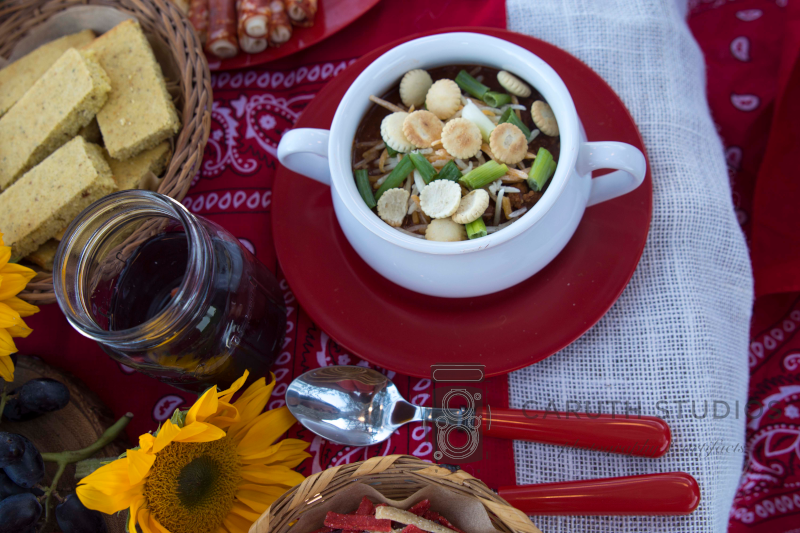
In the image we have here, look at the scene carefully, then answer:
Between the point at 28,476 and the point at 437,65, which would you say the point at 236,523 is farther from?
the point at 437,65

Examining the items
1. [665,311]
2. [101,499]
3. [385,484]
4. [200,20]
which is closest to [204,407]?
[101,499]

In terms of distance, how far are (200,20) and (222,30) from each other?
0.32 feet

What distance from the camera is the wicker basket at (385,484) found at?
28.7 inches

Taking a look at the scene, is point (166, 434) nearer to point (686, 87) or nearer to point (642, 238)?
point (642, 238)

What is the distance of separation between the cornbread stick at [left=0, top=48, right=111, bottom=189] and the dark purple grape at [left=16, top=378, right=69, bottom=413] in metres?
0.44

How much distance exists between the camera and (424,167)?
0.85 metres

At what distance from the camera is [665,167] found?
1.05 m

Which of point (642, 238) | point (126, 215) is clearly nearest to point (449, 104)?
point (642, 238)

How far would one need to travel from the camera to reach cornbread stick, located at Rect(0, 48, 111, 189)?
41.9 inches

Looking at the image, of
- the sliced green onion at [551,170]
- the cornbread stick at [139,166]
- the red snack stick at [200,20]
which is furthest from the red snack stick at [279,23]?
the sliced green onion at [551,170]

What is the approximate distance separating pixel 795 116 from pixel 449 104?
0.90m

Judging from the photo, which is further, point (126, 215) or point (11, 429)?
point (11, 429)

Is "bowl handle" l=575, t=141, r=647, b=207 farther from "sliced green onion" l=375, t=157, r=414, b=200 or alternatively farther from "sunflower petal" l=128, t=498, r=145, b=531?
"sunflower petal" l=128, t=498, r=145, b=531

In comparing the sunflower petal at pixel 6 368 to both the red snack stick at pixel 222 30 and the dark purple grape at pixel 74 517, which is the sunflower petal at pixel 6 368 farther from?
the red snack stick at pixel 222 30
